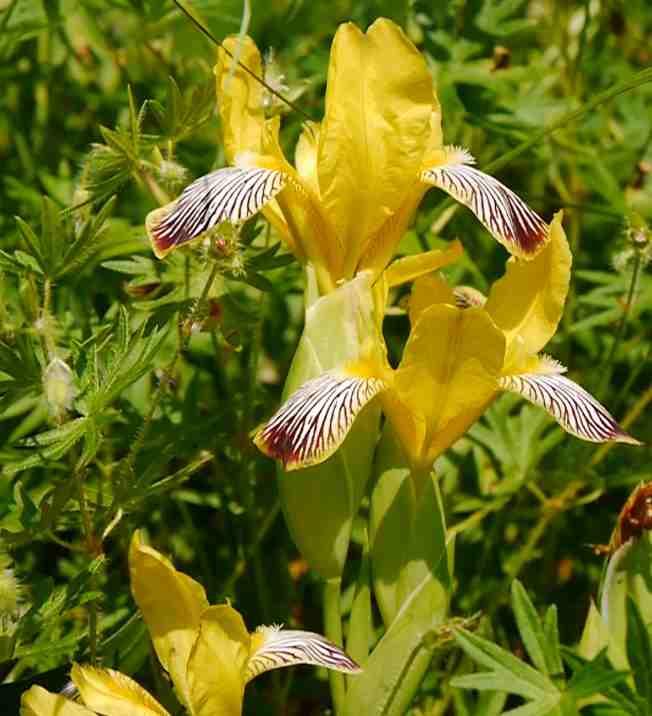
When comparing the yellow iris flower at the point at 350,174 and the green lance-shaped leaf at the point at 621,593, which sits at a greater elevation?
the yellow iris flower at the point at 350,174

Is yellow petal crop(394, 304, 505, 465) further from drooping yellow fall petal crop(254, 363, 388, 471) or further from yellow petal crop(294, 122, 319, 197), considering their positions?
yellow petal crop(294, 122, 319, 197)

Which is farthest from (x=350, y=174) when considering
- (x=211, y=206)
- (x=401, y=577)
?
(x=401, y=577)

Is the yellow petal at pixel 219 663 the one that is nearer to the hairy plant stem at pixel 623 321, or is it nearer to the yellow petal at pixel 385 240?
the yellow petal at pixel 385 240

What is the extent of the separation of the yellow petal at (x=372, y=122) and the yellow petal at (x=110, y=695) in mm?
509

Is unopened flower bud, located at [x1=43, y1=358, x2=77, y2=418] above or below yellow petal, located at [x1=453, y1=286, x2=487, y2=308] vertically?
above

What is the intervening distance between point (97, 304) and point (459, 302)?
2.52 feet

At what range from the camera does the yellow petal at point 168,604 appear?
1.24m

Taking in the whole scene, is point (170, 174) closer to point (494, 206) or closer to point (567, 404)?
point (494, 206)

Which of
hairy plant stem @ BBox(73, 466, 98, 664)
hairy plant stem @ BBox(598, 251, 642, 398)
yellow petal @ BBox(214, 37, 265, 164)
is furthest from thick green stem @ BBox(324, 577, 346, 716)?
hairy plant stem @ BBox(598, 251, 642, 398)

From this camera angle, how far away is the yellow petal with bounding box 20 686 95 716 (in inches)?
47.2

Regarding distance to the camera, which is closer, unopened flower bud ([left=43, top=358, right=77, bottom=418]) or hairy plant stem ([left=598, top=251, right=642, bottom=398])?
unopened flower bud ([left=43, top=358, right=77, bottom=418])

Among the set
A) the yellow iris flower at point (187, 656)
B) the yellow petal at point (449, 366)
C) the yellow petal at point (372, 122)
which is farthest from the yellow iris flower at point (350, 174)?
the yellow iris flower at point (187, 656)

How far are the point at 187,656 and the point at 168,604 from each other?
5 cm

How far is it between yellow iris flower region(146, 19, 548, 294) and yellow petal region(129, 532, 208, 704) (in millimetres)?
288
